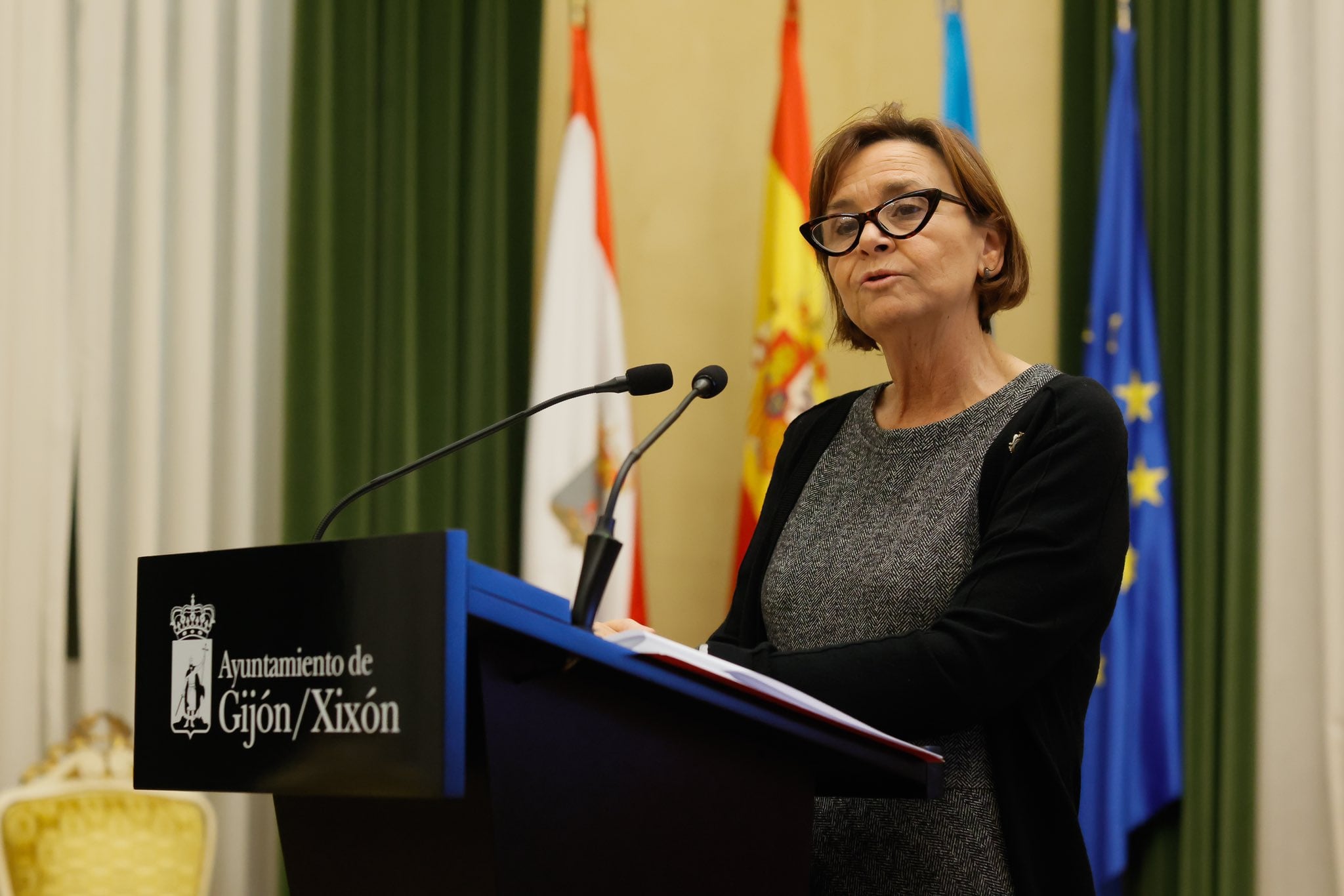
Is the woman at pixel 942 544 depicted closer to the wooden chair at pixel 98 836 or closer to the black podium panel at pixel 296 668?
the black podium panel at pixel 296 668

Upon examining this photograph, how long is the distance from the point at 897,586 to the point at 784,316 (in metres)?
2.47

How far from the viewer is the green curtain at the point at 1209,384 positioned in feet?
12.1

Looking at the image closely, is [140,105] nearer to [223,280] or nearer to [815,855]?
[223,280]

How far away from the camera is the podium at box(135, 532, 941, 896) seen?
3.32 ft

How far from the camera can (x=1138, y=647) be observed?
3.82m

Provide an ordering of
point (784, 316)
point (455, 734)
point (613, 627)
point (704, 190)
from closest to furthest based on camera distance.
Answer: point (455, 734)
point (613, 627)
point (784, 316)
point (704, 190)

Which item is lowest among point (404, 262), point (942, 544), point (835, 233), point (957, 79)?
point (942, 544)

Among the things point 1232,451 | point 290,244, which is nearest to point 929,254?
point 1232,451

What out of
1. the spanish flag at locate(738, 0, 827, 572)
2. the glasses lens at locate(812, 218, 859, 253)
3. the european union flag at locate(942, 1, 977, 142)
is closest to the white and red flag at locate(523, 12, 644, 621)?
the spanish flag at locate(738, 0, 827, 572)

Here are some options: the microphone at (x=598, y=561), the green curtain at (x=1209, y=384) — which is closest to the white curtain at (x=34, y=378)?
the microphone at (x=598, y=561)

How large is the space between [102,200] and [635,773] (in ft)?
10.4

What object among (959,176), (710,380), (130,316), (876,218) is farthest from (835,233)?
(130,316)

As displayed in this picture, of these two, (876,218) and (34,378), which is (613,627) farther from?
(34,378)

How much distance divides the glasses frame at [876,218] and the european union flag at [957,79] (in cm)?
228
